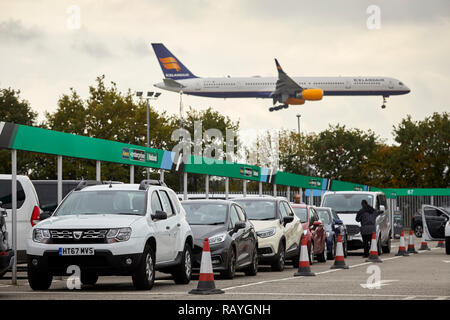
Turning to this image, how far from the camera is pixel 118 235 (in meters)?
15.2

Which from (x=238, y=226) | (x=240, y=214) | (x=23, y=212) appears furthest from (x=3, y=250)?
(x=240, y=214)

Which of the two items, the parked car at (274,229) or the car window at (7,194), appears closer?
the car window at (7,194)

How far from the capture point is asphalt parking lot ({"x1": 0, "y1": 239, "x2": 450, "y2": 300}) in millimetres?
14320

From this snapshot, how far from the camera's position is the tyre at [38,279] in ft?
50.7

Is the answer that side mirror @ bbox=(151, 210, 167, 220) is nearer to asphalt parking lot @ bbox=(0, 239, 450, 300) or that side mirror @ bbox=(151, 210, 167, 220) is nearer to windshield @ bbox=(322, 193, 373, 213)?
asphalt parking lot @ bbox=(0, 239, 450, 300)

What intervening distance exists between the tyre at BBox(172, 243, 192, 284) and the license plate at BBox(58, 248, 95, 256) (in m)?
2.61

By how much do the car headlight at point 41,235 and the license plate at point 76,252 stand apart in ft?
1.14

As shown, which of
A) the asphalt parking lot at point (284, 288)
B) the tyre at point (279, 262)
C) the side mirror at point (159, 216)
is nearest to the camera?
the asphalt parking lot at point (284, 288)

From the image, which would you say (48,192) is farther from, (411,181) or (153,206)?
(411,181)

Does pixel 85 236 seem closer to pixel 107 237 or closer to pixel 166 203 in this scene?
pixel 107 237

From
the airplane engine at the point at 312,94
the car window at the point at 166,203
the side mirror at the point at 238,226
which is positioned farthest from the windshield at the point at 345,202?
the airplane engine at the point at 312,94

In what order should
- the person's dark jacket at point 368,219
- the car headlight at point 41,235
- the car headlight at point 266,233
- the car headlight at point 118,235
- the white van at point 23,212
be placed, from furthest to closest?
the person's dark jacket at point 368,219 → the car headlight at point 266,233 → the white van at point 23,212 → the car headlight at point 41,235 → the car headlight at point 118,235

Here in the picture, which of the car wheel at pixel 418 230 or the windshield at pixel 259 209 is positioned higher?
the windshield at pixel 259 209

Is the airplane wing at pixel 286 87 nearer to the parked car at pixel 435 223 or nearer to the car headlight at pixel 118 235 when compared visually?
the parked car at pixel 435 223
